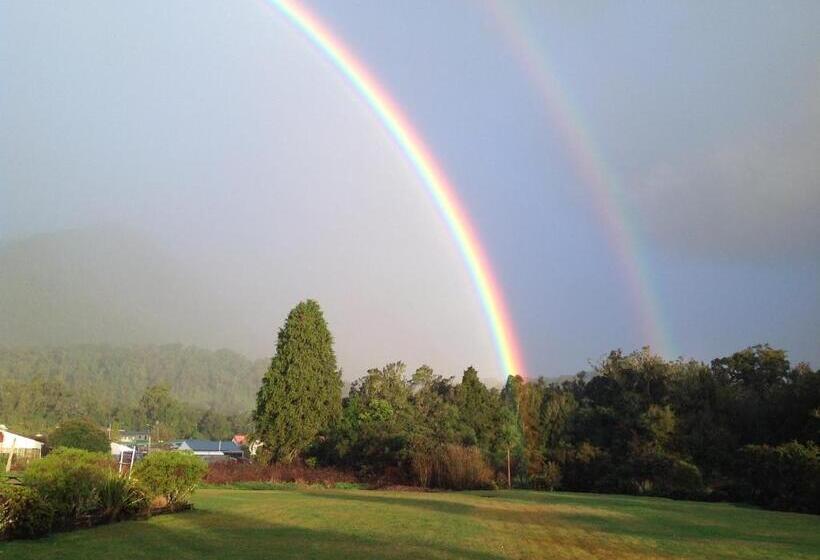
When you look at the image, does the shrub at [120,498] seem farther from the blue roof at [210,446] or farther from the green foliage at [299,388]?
the blue roof at [210,446]

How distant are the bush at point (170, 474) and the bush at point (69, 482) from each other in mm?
2059

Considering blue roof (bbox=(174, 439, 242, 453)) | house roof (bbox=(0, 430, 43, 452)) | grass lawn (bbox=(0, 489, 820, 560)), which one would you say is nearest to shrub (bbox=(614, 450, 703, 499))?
grass lawn (bbox=(0, 489, 820, 560))

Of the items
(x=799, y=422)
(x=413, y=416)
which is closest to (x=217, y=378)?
(x=413, y=416)

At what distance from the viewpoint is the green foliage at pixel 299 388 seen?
46219 mm

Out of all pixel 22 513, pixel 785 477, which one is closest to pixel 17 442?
pixel 22 513

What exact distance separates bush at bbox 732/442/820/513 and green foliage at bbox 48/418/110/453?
4627 centimetres

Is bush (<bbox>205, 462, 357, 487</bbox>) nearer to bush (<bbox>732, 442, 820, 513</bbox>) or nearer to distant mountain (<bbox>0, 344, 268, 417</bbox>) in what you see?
bush (<bbox>732, 442, 820, 513</bbox>)

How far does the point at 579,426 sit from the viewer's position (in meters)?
43.8

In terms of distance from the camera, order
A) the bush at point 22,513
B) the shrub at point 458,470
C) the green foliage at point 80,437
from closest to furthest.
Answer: the bush at point 22,513, the shrub at point 458,470, the green foliage at point 80,437

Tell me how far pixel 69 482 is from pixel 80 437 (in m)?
46.1

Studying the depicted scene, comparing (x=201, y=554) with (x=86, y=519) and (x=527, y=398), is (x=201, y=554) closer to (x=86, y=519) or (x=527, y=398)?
(x=86, y=519)

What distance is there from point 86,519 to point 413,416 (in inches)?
1306

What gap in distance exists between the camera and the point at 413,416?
4675 centimetres

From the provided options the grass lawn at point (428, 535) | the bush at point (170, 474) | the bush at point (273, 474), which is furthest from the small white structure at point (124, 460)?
the bush at point (273, 474)
